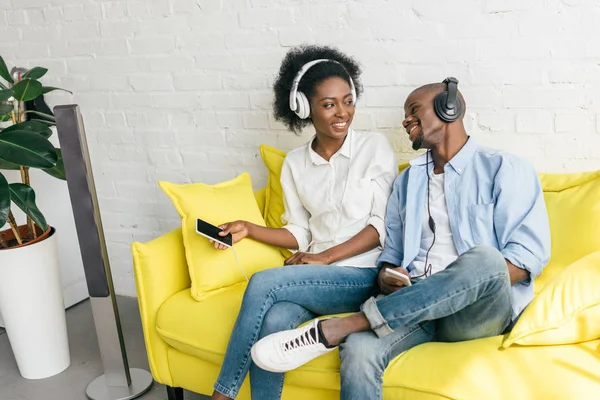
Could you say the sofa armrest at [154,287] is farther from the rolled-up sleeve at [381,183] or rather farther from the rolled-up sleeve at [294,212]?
the rolled-up sleeve at [381,183]

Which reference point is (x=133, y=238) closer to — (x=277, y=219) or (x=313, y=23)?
(x=277, y=219)

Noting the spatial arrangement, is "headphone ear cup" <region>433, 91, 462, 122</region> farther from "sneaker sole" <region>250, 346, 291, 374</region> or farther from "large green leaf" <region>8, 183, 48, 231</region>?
"large green leaf" <region>8, 183, 48, 231</region>

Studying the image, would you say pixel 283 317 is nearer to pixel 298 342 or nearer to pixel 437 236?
pixel 298 342

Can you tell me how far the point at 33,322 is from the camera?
244cm

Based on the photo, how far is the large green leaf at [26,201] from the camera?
7.51 ft

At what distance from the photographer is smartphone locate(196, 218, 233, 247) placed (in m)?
2.08

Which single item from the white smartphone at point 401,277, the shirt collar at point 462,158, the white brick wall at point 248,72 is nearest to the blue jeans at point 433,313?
the white smartphone at point 401,277

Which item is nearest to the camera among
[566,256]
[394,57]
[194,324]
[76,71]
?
[566,256]

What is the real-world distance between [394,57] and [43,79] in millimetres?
1847

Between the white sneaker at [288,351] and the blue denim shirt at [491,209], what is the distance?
1.33 ft

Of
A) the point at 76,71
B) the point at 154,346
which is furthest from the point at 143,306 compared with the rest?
the point at 76,71

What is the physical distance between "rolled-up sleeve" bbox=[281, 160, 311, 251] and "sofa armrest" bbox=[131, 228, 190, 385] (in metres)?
0.44

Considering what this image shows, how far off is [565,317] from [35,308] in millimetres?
1883

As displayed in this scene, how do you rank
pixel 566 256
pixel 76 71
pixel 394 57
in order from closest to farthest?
pixel 566 256 < pixel 394 57 < pixel 76 71
